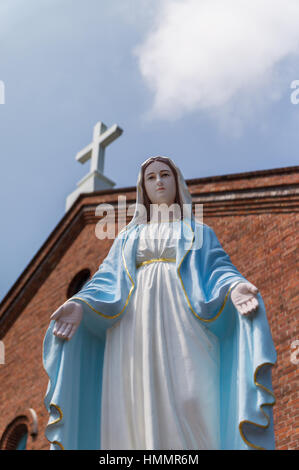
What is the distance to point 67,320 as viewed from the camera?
4211 mm

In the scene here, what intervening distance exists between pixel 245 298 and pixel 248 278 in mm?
6547

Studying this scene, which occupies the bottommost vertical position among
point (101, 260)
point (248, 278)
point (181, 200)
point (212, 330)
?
point (212, 330)

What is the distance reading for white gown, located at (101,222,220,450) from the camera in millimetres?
3889

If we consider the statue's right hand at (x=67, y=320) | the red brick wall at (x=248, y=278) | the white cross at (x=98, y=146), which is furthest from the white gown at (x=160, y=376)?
the white cross at (x=98, y=146)

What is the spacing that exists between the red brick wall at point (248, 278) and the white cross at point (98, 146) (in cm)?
131

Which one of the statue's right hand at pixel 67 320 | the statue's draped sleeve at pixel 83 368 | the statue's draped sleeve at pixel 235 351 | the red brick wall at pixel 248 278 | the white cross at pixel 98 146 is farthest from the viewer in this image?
the white cross at pixel 98 146

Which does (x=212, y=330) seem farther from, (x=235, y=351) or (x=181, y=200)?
(x=181, y=200)

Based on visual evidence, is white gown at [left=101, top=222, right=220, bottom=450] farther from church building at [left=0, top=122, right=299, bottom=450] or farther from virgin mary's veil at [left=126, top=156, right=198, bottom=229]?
church building at [left=0, top=122, right=299, bottom=450]

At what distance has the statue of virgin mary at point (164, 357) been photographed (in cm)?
388

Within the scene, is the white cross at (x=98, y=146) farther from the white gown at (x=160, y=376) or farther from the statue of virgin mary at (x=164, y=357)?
the white gown at (x=160, y=376)

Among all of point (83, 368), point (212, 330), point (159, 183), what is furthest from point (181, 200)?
point (83, 368)

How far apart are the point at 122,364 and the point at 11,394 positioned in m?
10.6

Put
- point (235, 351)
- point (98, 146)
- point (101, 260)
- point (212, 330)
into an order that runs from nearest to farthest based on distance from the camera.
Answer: point (235, 351), point (212, 330), point (101, 260), point (98, 146)

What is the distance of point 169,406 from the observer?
392 cm
